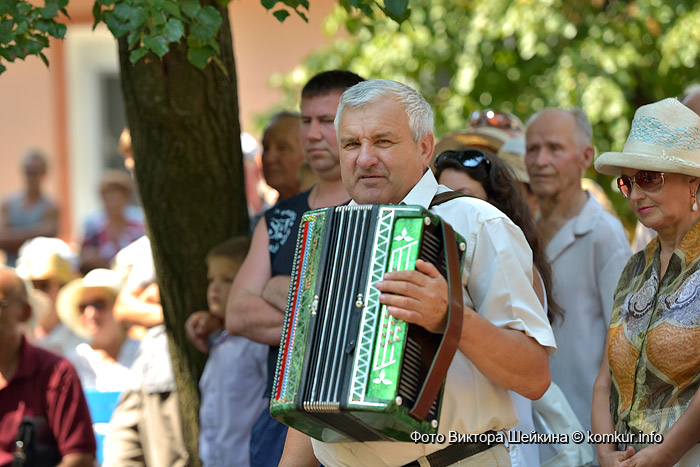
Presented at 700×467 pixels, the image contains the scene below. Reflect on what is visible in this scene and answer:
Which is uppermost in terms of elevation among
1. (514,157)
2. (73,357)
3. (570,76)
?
(570,76)

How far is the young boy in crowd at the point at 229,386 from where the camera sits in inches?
206

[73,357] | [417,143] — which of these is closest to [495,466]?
[417,143]

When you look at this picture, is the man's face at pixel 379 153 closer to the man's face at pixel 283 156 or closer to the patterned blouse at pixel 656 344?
the patterned blouse at pixel 656 344

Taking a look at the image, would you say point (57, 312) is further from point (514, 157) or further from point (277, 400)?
point (277, 400)

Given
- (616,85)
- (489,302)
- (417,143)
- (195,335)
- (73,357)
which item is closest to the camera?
(489,302)

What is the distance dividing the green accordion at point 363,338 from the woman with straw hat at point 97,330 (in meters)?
4.15

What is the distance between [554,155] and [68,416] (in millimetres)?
2717

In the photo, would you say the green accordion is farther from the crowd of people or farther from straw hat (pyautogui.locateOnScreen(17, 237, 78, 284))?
straw hat (pyautogui.locateOnScreen(17, 237, 78, 284))

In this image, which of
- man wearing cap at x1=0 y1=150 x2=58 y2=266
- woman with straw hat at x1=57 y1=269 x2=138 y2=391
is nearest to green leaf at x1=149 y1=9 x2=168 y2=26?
woman with straw hat at x1=57 y1=269 x2=138 y2=391

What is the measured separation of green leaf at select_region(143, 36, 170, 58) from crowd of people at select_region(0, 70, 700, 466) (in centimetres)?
72

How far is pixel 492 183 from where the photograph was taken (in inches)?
171

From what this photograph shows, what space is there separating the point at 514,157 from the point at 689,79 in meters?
3.38

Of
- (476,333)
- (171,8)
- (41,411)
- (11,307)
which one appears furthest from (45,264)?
(476,333)

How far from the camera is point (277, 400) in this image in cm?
316
